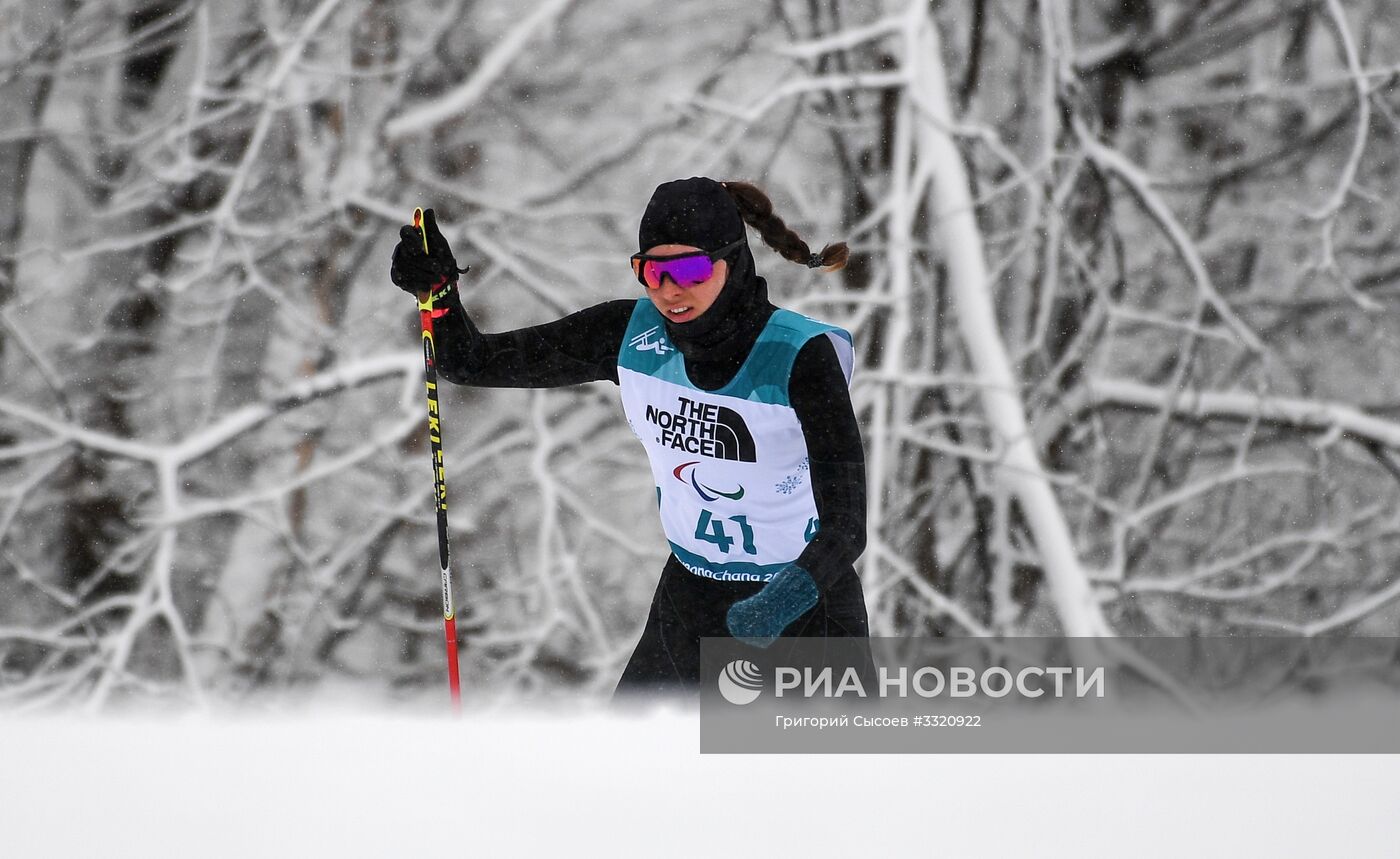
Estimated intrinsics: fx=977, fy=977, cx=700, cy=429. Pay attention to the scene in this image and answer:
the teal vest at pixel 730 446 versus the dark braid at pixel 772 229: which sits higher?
the dark braid at pixel 772 229

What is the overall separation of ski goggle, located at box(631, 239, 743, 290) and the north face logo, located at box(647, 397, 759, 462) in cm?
27

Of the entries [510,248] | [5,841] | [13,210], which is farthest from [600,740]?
→ [13,210]

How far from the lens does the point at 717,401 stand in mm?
1964

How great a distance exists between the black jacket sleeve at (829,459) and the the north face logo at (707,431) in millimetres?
138

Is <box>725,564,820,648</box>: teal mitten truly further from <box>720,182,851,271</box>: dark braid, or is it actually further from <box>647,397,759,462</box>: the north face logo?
<box>720,182,851,271</box>: dark braid

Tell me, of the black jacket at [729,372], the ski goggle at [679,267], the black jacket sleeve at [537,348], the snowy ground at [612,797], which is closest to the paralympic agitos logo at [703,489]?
the black jacket at [729,372]

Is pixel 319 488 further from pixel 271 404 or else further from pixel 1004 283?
pixel 1004 283

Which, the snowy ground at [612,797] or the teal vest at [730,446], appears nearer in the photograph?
the snowy ground at [612,797]

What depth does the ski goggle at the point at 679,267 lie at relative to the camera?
1.83 metres

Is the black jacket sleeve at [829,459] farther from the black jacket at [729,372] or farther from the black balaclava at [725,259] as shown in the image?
the black balaclava at [725,259]

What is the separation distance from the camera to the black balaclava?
72.5 inches

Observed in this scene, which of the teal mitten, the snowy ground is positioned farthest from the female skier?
the snowy ground

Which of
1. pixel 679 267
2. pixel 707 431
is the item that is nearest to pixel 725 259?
pixel 679 267

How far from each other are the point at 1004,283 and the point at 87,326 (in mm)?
3847
